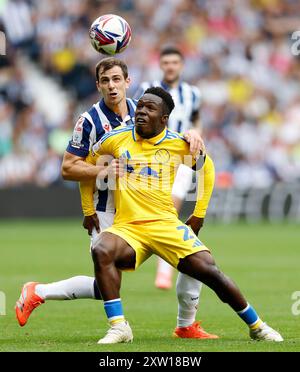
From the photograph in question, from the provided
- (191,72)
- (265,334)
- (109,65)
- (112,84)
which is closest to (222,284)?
(265,334)

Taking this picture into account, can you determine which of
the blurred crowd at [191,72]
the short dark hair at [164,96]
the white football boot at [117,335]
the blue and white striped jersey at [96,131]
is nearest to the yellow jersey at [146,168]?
the short dark hair at [164,96]

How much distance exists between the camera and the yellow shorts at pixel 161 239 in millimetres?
7633

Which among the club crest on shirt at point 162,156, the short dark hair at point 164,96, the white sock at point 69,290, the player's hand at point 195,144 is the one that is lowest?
the white sock at point 69,290

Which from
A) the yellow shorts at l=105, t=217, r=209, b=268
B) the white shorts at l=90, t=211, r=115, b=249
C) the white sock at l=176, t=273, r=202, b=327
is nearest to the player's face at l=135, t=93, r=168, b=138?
the yellow shorts at l=105, t=217, r=209, b=268

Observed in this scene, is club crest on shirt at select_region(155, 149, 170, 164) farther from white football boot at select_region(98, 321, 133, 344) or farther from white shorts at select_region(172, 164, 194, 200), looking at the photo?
white shorts at select_region(172, 164, 194, 200)

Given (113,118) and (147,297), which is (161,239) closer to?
(113,118)

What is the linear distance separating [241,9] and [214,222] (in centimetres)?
634

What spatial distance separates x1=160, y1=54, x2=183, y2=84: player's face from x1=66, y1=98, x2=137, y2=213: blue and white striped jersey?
132 inches

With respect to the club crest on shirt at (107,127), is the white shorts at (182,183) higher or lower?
lower

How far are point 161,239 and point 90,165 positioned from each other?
0.89 m

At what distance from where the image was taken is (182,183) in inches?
458

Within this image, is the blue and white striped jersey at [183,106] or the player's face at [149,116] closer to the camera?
the player's face at [149,116]

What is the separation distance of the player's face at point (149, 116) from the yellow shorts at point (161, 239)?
27.4 inches

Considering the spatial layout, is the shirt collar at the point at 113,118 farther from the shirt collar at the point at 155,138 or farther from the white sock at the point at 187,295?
the white sock at the point at 187,295
